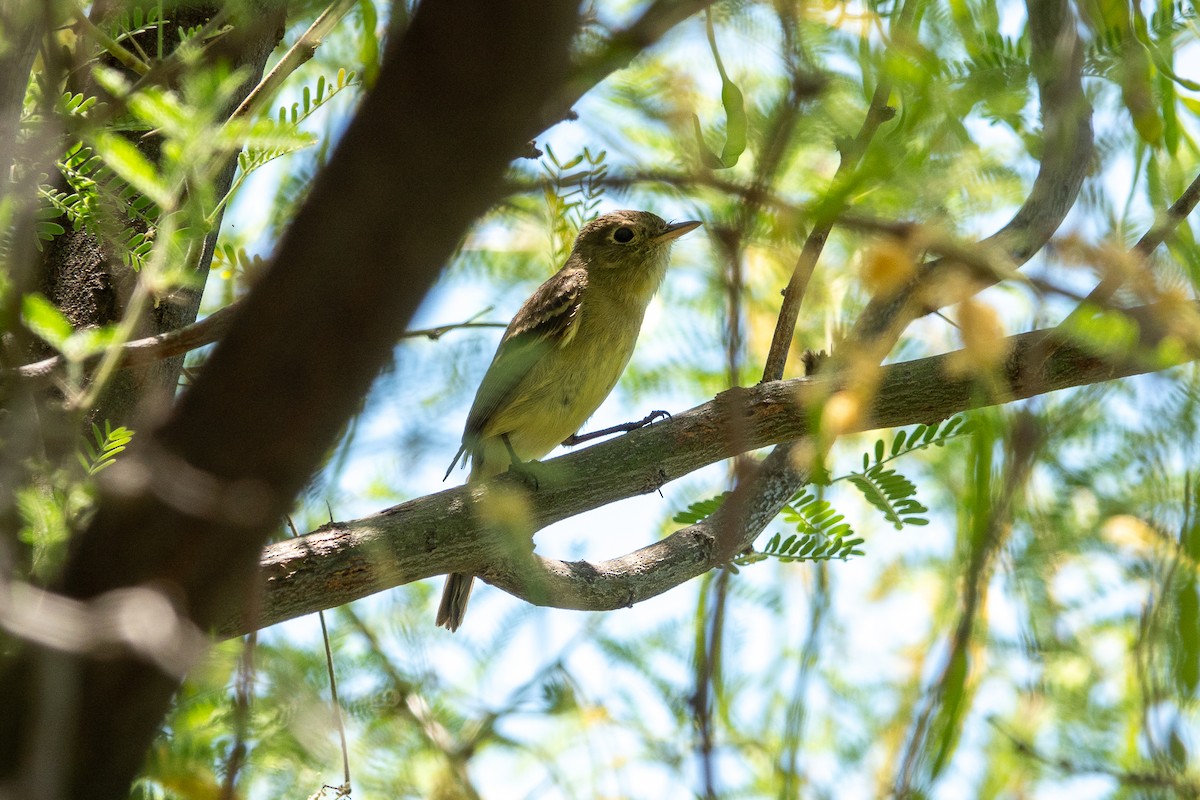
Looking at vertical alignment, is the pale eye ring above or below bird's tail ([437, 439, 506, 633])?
above

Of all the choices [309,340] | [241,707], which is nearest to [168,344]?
[241,707]

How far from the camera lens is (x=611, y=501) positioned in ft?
11.6

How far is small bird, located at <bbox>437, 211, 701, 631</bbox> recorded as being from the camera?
5.22 meters

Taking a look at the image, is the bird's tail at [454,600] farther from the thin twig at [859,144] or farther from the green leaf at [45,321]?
the green leaf at [45,321]

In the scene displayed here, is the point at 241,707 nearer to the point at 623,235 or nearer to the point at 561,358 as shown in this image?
the point at 561,358

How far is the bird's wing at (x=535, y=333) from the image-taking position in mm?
5121

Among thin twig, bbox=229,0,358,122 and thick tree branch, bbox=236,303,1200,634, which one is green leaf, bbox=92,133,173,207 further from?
thick tree branch, bbox=236,303,1200,634

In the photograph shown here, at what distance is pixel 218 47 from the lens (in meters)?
3.41

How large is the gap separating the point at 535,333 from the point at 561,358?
18 cm

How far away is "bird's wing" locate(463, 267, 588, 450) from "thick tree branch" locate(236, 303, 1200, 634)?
4.79ft

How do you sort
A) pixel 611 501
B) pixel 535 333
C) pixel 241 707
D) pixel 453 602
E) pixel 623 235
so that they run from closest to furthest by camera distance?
1. pixel 241 707
2. pixel 611 501
3. pixel 453 602
4. pixel 535 333
5. pixel 623 235

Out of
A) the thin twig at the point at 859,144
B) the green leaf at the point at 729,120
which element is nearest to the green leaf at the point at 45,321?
the green leaf at the point at 729,120

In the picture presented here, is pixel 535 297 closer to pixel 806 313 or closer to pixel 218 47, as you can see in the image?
pixel 806 313

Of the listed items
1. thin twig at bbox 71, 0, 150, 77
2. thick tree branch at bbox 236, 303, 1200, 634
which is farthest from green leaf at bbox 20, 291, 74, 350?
thick tree branch at bbox 236, 303, 1200, 634
